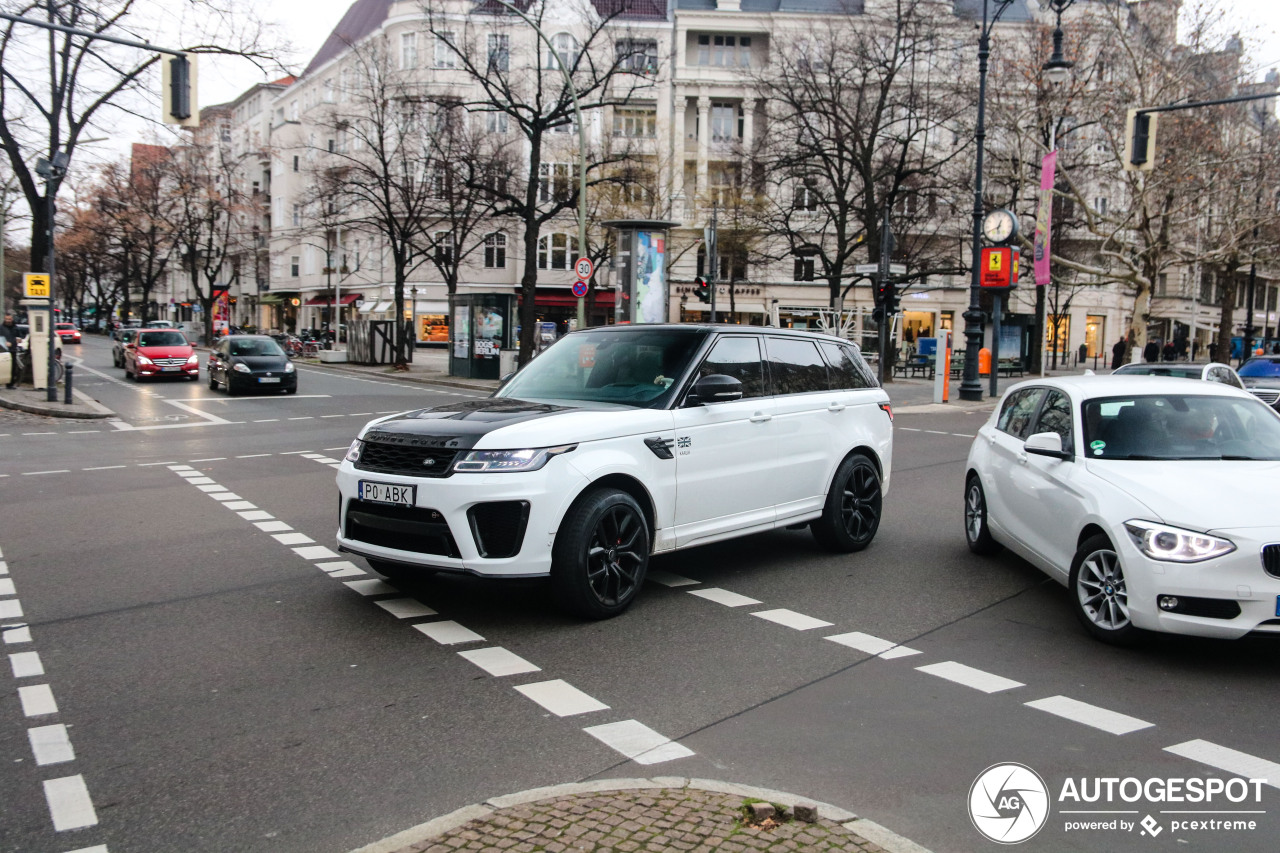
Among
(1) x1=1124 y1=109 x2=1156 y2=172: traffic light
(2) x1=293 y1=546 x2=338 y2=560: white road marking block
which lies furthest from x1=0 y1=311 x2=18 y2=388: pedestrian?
(1) x1=1124 y1=109 x2=1156 y2=172: traffic light

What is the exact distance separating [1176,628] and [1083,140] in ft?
129

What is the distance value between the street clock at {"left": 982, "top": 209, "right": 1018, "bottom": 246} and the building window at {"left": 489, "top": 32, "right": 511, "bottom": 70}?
15.0m

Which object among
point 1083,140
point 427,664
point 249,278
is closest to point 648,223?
point 427,664

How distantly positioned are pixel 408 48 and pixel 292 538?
60.4 meters

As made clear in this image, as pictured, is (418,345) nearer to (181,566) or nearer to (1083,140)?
(1083,140)

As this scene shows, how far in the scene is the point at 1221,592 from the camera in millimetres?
5242

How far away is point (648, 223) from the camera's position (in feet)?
78.2

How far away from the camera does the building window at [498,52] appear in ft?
103

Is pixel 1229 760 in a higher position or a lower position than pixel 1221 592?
lower

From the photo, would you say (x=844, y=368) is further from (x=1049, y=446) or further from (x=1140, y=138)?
(x=1140, y=138)

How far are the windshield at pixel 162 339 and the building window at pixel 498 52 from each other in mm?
13251

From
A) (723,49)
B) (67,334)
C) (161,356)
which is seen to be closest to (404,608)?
(161,356)

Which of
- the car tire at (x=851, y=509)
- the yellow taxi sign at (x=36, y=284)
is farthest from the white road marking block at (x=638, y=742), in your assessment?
the yellow taxi sign at (x=36, y=284)

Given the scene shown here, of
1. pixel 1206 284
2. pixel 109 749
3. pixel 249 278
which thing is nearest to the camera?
pixel 109 749
